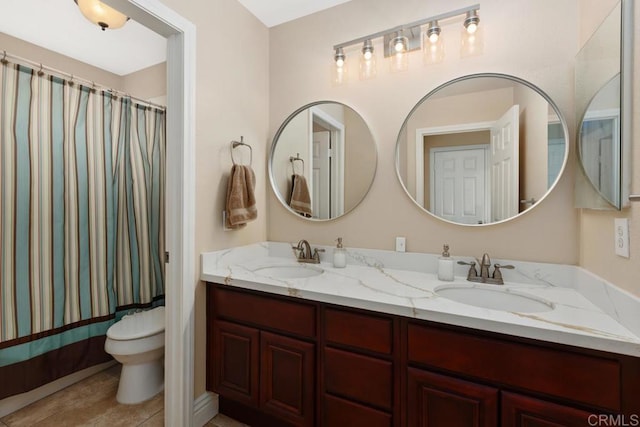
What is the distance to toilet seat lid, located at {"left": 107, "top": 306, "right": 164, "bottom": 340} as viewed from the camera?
1795 mm

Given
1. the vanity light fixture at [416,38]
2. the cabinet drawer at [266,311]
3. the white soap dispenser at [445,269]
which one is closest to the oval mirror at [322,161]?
the vanity light fixture at [416,38]

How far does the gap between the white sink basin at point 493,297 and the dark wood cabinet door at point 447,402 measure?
405mm

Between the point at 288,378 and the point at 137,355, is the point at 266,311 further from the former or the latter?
the point at 137,355

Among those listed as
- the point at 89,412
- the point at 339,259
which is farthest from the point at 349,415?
the point at 89,412

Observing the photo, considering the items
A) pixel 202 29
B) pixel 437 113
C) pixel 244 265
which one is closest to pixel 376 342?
pixel 244 265

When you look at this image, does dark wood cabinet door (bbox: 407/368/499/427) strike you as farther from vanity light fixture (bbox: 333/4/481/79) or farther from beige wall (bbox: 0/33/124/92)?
beige wall (bbox: 0/33/124/92)

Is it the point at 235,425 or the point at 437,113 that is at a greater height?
the point at 437,113

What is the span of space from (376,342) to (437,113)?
125 centimetres

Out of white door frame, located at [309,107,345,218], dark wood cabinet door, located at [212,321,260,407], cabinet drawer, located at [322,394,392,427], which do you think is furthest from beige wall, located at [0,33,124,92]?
cabinet drawer, located at [322,394,392,427]

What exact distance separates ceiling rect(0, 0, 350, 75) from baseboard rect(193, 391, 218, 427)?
243 cm

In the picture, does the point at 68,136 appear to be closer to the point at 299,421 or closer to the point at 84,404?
the point at 84,404

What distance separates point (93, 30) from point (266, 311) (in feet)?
7.86

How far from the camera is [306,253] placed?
6.41ft

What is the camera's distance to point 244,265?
1.81 meters
